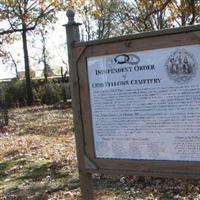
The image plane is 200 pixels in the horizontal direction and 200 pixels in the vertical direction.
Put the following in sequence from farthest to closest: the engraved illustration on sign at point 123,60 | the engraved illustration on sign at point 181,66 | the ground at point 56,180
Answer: the ground at point 56,180
the engraved illustration on sign at point 123,60
the engraved illustration on sign at point 181,66

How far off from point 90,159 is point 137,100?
3.04 ft

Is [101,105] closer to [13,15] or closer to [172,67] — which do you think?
[172,67]

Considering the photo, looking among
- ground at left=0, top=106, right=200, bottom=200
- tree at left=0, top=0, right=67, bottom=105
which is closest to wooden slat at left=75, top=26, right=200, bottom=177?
ground at left=0, top=106, right=200, bottom=200

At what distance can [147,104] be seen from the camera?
506 centimetres

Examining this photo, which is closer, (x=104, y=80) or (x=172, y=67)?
(x=172, y=67)

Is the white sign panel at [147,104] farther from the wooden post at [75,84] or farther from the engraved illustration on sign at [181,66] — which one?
the wooden post at [75,84]

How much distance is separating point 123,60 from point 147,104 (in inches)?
20.0

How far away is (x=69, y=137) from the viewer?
591 inches

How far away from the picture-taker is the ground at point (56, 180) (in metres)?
7.56

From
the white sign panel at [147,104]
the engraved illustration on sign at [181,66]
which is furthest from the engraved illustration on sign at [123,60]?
the engraved illustration on sign at [181,66]

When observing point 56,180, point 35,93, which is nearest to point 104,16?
point 35,93

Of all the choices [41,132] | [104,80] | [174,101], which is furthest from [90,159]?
[41,132]

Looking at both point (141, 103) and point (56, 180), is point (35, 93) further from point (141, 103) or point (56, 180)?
point (141, 103)

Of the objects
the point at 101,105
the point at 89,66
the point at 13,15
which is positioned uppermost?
the point at 13,15
